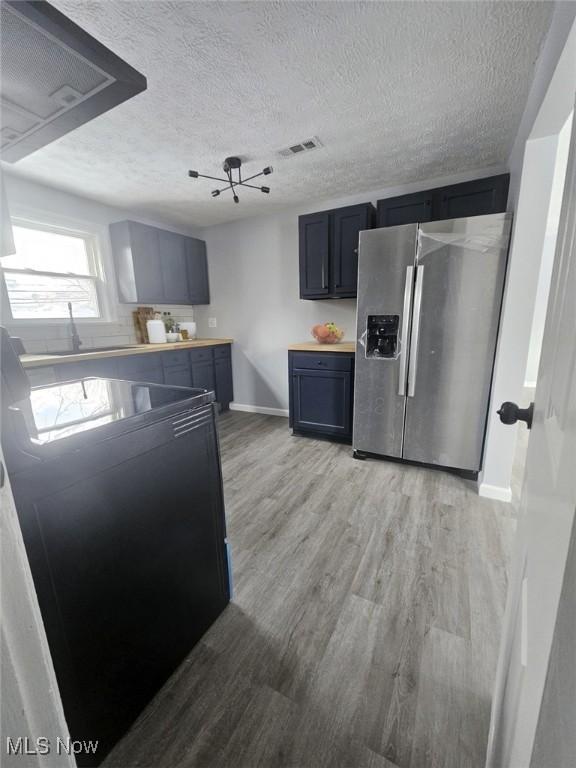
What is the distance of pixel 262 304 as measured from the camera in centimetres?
402

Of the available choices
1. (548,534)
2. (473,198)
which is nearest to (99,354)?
(548,534)

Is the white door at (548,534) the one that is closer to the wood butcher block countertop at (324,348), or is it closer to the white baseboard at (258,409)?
the wood butcher block countertop at (324,348)

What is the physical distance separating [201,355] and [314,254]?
1.81 metres

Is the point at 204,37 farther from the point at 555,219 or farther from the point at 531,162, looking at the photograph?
the point at 555,219

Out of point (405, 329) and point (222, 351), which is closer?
point (405, 329)

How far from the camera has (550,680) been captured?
1.06 ft

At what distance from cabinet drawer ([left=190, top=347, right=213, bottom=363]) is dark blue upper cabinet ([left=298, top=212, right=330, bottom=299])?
146cm

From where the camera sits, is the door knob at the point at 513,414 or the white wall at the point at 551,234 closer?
the door knob at the point at 513,414

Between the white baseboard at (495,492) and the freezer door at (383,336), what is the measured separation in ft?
2.02

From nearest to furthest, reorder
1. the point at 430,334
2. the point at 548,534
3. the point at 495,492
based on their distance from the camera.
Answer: the point at 548,534 < the point at 495,492 < the point at 430,334

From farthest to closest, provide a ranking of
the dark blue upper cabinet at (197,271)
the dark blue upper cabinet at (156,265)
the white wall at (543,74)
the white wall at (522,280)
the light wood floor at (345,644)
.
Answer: the dark blue upper cabinet at (197,271), the dark blue upper cabinet at (156,265), the white wall at (522,280), the white wall at (543,74), the light wood floor at (345,644)

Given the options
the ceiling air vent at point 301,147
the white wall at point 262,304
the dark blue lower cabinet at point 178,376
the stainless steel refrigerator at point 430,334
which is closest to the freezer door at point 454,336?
the stainless steel refrigerator at point 430,334

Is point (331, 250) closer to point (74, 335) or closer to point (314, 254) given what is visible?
point (314, 254)

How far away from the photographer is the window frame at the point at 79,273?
2.68m
